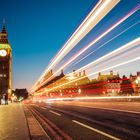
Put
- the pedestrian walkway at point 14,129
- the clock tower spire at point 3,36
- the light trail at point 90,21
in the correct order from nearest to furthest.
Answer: the pedestrian walkway at point 14,129
the light trail at point 90,21
the clock tower spire at point 3,36

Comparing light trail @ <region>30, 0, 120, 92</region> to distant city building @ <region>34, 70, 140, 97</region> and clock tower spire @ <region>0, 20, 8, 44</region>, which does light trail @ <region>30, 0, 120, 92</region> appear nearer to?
distant city building @ <region>34, 70, 140, 97</region>

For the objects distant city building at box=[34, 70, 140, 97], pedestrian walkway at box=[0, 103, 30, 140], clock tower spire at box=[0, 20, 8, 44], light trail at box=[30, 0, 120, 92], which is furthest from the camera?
clock tower spire at box=[0, 20, 8, 44]

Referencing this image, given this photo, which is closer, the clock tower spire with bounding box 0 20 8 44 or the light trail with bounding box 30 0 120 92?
the light trail with bounding box 30 0 120 92

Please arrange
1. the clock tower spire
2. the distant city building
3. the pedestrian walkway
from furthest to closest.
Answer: the clock tower spire < the distant city building < the pedestrian walkway

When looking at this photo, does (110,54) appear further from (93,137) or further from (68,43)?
(93,137)

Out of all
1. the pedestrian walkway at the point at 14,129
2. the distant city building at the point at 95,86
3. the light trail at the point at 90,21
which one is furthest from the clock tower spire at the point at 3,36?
the pedestrian walkway at the point at 14,129

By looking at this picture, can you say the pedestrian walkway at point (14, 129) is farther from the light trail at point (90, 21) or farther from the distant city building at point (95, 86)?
the distant city building at point (95, 86)

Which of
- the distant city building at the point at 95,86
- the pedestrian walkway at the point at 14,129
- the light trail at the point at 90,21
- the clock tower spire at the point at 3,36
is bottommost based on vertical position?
the pedestrian walkway at the point at 14,129

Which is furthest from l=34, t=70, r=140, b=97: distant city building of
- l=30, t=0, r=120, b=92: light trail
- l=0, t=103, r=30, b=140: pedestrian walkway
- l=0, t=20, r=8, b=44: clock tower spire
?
l=0, t=20, r=8, b=44: clock tower spire

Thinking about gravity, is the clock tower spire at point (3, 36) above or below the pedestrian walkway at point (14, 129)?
above

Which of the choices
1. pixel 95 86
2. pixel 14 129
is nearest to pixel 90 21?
pixel 14 129

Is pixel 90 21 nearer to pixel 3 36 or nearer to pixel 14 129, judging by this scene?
pixel 14 129

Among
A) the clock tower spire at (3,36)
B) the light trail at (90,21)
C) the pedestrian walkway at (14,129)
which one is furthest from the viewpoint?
the clock tower spire at (3,36)

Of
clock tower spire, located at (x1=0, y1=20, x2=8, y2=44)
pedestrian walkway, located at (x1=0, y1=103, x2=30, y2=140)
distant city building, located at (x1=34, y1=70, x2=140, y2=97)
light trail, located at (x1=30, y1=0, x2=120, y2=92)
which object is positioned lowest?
pedestrian walkway, located at (x1=0, y1=103, x2=30, y2=140)
